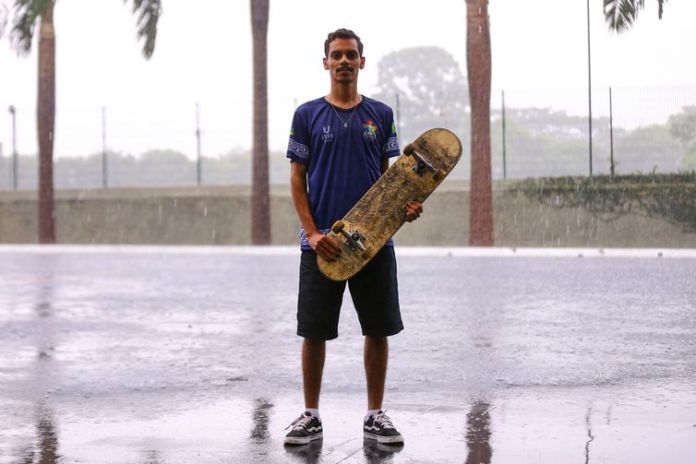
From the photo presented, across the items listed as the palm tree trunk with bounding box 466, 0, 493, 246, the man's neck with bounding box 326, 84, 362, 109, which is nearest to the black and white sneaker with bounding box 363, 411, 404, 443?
the man's neck with bounding box 326, 84, 362, 109

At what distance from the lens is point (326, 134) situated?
5.81m

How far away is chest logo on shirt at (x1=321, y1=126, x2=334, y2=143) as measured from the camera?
5.81 meters

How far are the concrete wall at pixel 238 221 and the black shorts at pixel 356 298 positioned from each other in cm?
2233

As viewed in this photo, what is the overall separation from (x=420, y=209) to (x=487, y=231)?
2002 centimetres

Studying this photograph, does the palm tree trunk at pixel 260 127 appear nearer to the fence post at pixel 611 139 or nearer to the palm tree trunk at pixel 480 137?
the palm tree trunk at pixel 480 137

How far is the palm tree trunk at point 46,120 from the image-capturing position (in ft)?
98.8

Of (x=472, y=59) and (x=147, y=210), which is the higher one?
(x=472, y=59)

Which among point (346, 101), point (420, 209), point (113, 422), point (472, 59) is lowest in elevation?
point (113, 422)

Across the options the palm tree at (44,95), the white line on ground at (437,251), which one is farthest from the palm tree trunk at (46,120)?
the white line on ground at (437,251)

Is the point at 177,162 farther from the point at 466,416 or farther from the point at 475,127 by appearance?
the point at 466,416

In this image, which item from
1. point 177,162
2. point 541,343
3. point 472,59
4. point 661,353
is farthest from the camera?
point 177,162

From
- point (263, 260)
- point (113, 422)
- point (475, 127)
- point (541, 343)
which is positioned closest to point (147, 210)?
point (475, 127)

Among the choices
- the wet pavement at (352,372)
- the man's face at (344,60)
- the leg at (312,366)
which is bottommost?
the wet pavement at (352,372)

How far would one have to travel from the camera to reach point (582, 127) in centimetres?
3047
